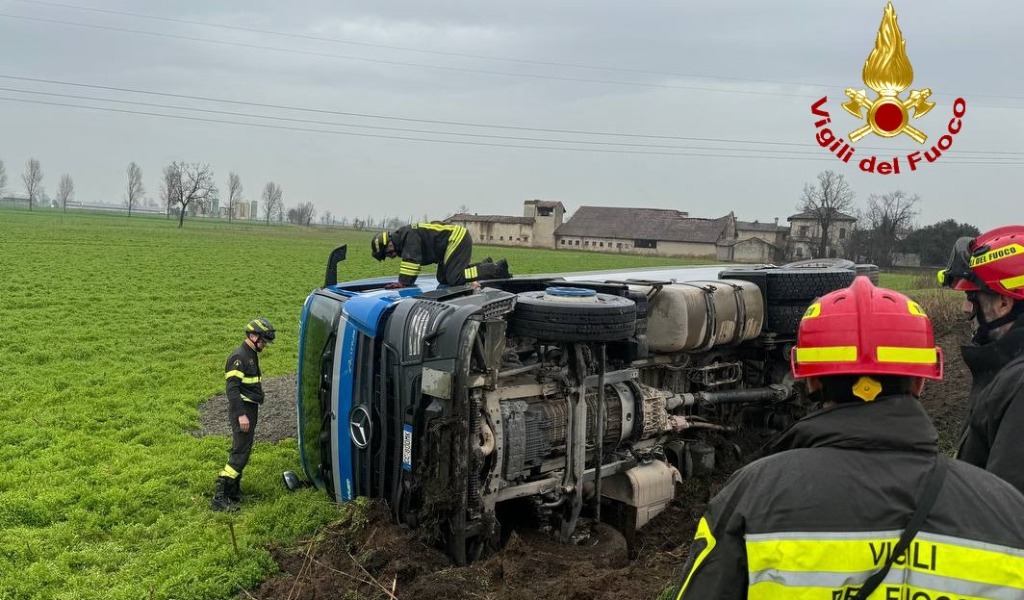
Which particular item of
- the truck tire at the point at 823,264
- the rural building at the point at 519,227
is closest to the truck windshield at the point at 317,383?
the truck tire at the point at 823,264

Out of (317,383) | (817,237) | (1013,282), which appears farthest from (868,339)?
(817,237)

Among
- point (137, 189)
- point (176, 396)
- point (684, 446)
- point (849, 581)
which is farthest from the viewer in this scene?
point (137, 189)

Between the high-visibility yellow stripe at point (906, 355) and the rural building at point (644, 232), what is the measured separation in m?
59.2

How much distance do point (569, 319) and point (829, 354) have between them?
288cm

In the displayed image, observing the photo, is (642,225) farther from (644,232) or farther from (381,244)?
(381,244)

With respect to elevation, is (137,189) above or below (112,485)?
above

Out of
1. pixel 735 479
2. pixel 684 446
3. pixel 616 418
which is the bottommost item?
pixel 684 446

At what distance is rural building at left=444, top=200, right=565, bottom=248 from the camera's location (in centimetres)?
6694

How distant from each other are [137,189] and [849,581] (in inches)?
4943

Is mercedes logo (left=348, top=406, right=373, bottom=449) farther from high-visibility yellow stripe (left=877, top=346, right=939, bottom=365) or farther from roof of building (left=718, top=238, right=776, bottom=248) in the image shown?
roof of building (left=718, top=238, right=776, bottom=248)

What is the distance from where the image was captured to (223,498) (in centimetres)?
606

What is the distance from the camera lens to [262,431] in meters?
8.21

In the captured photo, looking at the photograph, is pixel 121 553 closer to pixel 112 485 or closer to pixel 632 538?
pixel 112 485

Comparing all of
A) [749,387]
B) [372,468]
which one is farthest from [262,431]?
[749,387]
